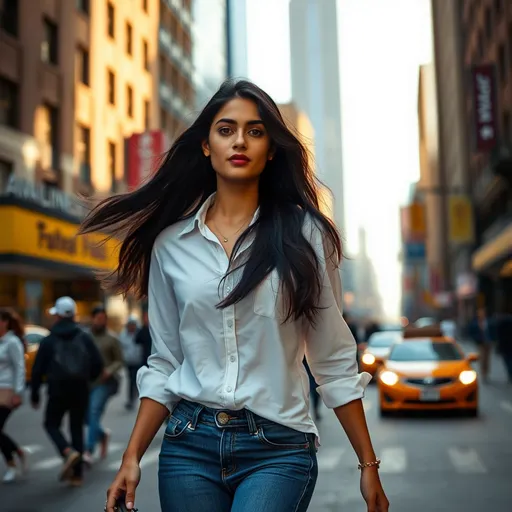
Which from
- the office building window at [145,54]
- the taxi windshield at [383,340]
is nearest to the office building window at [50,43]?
the office building window at [145,54]

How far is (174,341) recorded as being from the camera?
3090mm

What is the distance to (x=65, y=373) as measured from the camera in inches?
398

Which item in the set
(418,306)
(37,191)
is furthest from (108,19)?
(418,306)

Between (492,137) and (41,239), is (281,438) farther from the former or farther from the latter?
(492,137)

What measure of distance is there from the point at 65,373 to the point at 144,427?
740 cm

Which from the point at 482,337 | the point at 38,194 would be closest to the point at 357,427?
the point at 482,337

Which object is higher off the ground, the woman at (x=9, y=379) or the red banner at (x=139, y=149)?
the red banner at (x=139, y=149)

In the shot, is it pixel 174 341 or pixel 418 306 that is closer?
pixel 174 341

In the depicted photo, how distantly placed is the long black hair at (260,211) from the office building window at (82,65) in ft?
118

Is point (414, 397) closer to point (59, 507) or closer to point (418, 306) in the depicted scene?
point (59, 507)

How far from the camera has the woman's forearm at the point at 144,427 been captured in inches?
114

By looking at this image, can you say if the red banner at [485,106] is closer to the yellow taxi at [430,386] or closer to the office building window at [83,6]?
the office building window at [83,6]

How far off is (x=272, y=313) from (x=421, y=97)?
142 m

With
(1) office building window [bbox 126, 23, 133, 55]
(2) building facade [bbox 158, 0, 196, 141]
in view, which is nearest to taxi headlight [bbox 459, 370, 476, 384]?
(1) office building window [bbox 126, 23, 133, 55]
